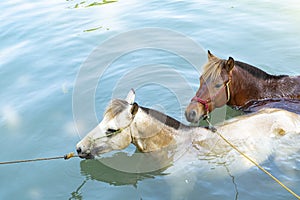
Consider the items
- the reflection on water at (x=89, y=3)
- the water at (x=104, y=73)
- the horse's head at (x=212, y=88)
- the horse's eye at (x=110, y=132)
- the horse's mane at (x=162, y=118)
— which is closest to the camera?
the horse's eye at (x=110, y=132)

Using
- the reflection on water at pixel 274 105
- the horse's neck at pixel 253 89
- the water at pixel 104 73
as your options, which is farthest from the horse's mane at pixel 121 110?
the reflection on water at pixel 274 105

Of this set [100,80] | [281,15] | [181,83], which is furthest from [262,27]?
[100,80]

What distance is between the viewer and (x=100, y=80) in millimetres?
7590

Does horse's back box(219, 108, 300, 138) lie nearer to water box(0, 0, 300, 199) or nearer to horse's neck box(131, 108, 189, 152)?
water box(0, 0, 300, 199)

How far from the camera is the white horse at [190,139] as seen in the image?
4410mm

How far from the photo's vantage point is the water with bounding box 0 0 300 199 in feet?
15.4

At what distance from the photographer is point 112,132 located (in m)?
4.41

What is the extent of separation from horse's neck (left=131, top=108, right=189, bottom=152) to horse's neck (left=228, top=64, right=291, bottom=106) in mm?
1434

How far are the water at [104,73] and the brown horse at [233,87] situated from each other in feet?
2.83

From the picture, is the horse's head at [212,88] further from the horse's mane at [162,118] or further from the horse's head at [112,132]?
the horse's head at [112,132]

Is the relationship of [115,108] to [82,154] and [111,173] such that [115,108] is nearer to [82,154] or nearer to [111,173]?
[82,154]

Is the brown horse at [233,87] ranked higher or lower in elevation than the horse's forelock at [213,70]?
lower

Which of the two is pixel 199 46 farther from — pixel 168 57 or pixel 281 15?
pixel 281 15

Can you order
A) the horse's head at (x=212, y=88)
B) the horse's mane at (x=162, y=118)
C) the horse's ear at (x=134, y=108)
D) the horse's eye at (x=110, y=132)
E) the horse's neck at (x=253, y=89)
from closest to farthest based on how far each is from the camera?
the horse's ear at (x=134, y=108), the horse's eye at (x=110, y=132), the horse's mane at (x=162, y=118), the horse's head at (x=212, y=88), the horse's neck at (x=253, y=89)
